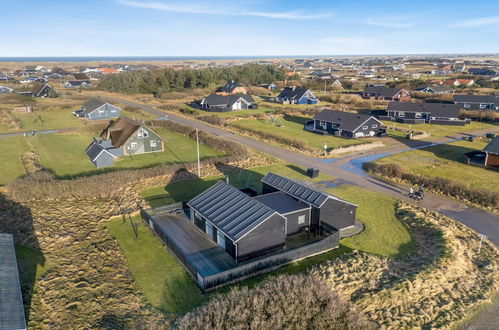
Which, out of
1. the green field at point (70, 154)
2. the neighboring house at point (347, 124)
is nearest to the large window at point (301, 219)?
the green field at point (70, 154)

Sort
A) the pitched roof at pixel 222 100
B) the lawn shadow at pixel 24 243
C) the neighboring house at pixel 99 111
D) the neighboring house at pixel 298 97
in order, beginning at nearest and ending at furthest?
the lawn shadow at pixel 24 243
the neighboring house at pixel 99 111
the pitched roof at pixel 222 100
the neighboring house at pixel 298 97

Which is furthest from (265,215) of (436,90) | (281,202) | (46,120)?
(436,90)

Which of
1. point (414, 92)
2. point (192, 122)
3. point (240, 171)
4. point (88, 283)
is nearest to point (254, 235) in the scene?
point (88, 283)

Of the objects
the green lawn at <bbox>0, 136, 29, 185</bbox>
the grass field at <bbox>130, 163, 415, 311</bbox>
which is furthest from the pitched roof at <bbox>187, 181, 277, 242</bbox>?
the green lawn at <bbox>0, 136, 29, 185</bbox>

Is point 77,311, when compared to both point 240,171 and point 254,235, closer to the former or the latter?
point 254,235

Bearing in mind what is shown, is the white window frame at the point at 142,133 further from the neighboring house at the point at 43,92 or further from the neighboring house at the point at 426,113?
the neighboring house at the point at 43,92

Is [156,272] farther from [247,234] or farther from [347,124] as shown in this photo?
[347,124]
